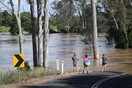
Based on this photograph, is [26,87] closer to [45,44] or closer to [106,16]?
[45,44]

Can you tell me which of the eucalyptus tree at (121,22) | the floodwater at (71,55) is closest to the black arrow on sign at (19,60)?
the floodwater at (71,55)

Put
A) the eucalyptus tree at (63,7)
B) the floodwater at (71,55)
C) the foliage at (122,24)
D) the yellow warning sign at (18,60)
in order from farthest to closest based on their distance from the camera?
the foliage at (122,24)
the eucalyptus tree at (63,7)
the floodwater at (71,55)
the yellow warning sign at (18,60)

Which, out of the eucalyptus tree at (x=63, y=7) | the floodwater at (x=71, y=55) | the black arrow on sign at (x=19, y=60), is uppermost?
the eucalyptus tree at (x=63, y=7)

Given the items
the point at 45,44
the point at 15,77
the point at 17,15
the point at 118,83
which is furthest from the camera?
the point at 45,44

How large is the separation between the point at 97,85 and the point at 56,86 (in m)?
1.88

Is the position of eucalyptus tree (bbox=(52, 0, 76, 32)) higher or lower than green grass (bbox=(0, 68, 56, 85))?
higher

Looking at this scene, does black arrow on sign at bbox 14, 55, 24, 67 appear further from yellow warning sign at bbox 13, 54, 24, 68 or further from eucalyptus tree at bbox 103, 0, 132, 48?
eucalyptus tree at bbox 103, 0, 132, 48

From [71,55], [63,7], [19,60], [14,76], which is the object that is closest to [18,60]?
[19,60]

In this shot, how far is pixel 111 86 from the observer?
48.0 ft

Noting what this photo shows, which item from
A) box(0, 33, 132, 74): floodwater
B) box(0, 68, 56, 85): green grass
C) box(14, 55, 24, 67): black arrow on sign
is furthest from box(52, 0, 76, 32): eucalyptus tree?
box(14, 55, 24, 67): black arrow on sign

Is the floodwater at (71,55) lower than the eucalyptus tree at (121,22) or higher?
lower

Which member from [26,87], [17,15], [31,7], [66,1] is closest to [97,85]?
[26,87]

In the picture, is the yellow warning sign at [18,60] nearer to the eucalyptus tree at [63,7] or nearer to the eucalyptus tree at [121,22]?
the eucalyptus tree at [63,7]

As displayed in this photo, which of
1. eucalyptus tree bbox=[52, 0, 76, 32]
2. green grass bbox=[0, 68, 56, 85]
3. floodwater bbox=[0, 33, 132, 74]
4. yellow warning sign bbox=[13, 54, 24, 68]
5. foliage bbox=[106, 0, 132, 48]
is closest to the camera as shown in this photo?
yellow warning sign bbox=[13, 54, 24, 68]
